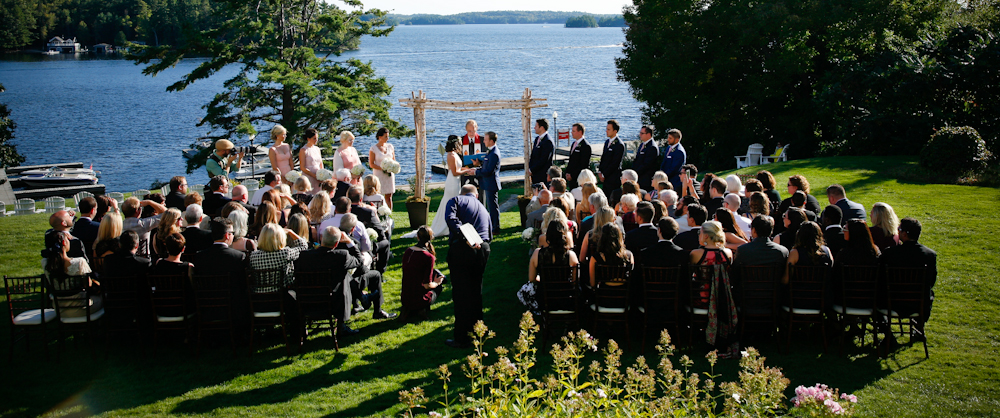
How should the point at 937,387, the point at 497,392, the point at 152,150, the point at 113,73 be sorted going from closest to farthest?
1. the point at 497,392
2. the point at 937,387
3. the point at 152,150
4. the point at 113,73

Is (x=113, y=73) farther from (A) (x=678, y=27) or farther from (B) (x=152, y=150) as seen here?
(A) (x=678, y=27)

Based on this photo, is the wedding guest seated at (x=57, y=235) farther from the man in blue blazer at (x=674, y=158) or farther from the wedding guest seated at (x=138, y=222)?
the man in blue blazer at (x=674, y=158)

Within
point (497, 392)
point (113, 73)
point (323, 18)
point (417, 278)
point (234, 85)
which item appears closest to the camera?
point (497, 392)

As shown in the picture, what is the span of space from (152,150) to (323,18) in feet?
91.1

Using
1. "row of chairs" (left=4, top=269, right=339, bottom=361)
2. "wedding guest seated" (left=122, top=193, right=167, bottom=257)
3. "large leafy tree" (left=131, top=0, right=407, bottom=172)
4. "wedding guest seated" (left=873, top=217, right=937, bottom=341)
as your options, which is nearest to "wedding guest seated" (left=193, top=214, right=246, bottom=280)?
"row of chairs" (left=4, top=269, right=339, bottom=361)

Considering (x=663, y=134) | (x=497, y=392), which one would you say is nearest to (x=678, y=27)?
(x=663, y=134)

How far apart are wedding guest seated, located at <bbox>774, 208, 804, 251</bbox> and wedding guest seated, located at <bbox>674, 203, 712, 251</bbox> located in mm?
1002

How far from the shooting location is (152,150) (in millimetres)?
48156

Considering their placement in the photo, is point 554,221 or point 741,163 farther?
point 741,163

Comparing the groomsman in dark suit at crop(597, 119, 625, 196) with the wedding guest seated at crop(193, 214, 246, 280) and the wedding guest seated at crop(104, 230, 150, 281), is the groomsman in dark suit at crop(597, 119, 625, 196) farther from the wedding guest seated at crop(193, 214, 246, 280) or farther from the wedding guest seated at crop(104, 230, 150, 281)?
the wedding guest seated at crop(104, 230, 150, 281)

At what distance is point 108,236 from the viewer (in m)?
7.02

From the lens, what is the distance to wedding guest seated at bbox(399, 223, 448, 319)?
25.1 ft

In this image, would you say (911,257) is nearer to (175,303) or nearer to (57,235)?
(175,303)

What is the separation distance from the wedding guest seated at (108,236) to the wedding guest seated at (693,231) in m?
6.06
